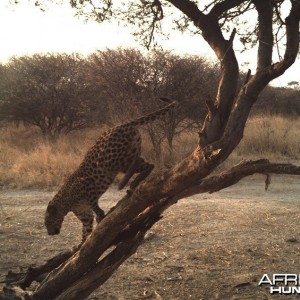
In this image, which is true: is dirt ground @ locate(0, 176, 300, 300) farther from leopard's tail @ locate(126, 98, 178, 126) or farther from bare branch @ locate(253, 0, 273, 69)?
bare branch @ locate(253, 0, 273, 69)

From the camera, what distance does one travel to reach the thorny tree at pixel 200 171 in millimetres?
3311

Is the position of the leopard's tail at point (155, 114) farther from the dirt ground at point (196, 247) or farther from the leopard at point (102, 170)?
the dirt ground at point (196, 247)

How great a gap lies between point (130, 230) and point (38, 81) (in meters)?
15.9

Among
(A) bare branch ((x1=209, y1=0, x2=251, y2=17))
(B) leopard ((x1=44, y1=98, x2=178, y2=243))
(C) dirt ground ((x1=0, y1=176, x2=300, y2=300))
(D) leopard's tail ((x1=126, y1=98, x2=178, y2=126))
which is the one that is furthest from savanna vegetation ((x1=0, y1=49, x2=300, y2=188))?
(A) bare branch ((x1=209, y1=0, x2=251, y2=17))

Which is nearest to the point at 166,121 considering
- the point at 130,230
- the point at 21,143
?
the point at 21,143

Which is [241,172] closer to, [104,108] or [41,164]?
[41,164]

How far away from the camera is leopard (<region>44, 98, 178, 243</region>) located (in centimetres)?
464

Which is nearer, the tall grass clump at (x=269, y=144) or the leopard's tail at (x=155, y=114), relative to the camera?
the leopard's tail at (x=155, y=114)

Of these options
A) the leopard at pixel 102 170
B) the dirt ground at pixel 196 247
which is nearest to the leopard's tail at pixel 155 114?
the leopard at pixel 102 170

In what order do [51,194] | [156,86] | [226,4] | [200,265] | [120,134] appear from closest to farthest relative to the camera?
[226,4] → [120,134] → [200,265] → [51,194] → [156,86]

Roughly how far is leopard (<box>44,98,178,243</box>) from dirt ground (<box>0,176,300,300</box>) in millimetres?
745

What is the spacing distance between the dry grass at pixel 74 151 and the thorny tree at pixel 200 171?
722 centimetres

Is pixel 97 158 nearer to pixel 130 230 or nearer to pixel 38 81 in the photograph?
pixel 130 230

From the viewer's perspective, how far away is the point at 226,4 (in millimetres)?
4340
